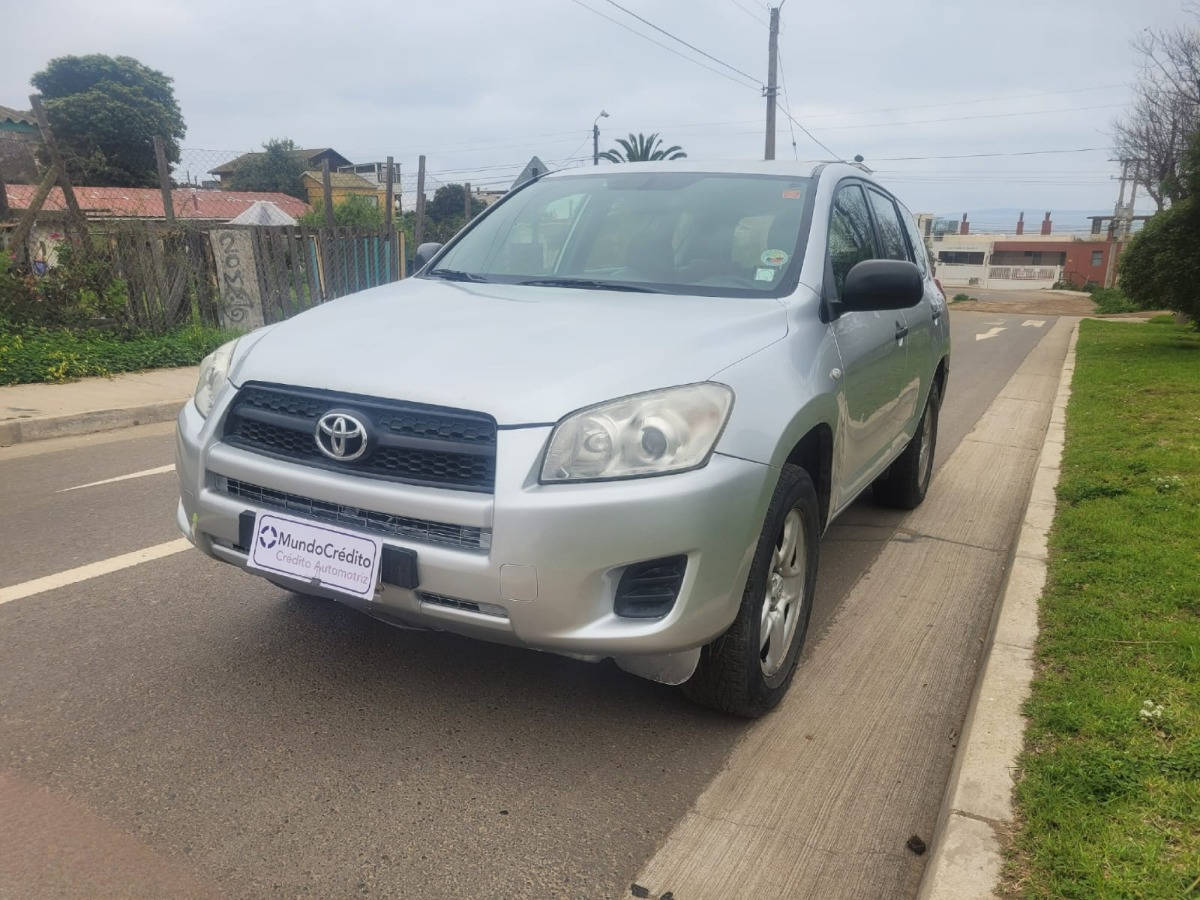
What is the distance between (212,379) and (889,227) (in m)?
3.35

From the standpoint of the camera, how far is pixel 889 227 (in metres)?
4.86

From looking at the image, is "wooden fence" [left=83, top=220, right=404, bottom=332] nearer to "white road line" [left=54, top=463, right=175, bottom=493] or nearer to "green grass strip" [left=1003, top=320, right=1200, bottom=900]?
"white road line" [left=54, top=463, right=175, bottom=493]

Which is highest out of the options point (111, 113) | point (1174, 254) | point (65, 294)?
point (111, 113)

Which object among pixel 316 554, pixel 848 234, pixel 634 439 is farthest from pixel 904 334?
pixel 316 554

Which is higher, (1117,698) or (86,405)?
(1117,698)

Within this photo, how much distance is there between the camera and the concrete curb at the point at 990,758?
84.7 inches

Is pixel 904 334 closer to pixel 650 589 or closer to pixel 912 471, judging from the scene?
pixel 912 471

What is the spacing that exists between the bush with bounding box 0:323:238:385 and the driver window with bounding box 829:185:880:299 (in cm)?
748

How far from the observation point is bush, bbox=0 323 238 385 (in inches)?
340

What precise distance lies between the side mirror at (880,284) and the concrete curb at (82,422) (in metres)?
6.26

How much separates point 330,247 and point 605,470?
10981 millimetres

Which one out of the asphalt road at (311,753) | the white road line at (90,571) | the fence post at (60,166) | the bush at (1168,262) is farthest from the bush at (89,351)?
the bush at (1168,262)

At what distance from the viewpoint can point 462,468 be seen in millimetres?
2469

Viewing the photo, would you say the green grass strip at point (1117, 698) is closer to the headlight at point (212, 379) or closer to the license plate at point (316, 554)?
the license plate at point (316, 554)
